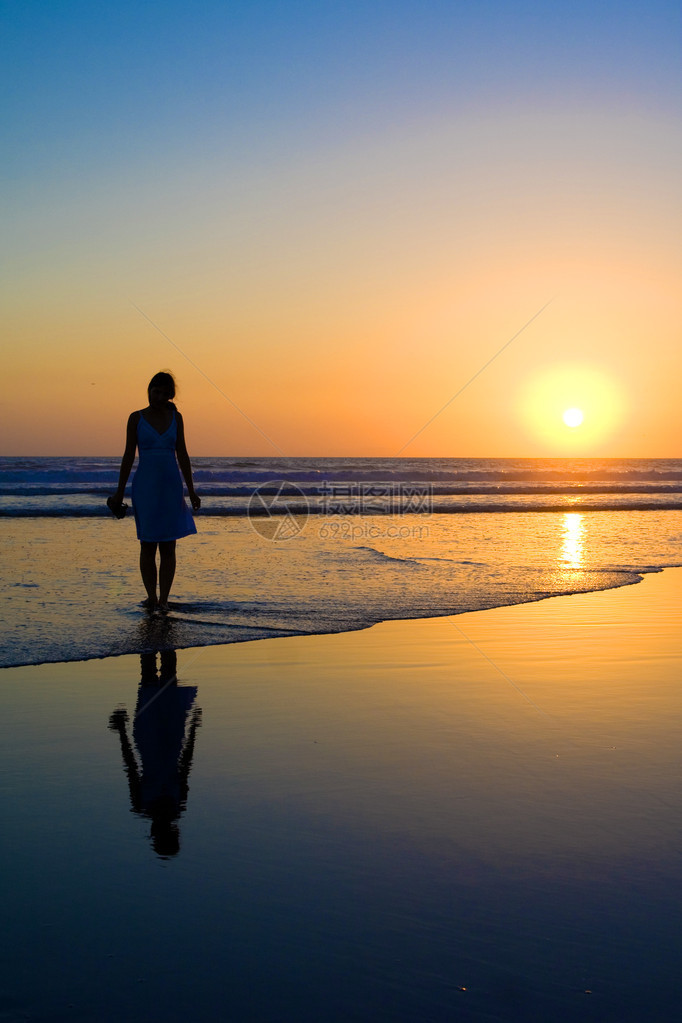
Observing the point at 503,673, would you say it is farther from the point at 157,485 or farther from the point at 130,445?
the point at 130,445

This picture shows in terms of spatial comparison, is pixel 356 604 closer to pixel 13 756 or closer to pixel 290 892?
pixel 13 756

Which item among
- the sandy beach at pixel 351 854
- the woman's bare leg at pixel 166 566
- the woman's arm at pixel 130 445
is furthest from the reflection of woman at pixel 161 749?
the woman's arm at pixel 130 445

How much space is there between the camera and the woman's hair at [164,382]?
6.17 metres

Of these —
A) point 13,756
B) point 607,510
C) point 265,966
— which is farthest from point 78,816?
point 607,510

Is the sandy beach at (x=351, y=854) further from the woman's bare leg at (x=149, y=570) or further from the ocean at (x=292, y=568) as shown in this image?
the woman's bare leg at (x=149, y=570)

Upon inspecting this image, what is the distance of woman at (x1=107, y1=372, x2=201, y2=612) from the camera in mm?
6227

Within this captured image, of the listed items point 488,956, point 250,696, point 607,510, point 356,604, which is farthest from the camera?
point 607,510

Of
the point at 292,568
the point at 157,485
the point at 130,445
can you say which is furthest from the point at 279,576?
the point at 130,445

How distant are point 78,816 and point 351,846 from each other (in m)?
0.82

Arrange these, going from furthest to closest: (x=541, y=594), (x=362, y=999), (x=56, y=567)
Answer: (x=56, y=567)
(x=541, y=594)
(x=362, y=999)

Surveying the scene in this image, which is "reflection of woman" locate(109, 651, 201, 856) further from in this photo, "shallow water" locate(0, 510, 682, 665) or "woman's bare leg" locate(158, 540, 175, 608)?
"woman's bare leg" locate(158, 540, 175, 608)

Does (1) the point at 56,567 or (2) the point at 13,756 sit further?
(1) the point at 56,567

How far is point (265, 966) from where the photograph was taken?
1.77 meters

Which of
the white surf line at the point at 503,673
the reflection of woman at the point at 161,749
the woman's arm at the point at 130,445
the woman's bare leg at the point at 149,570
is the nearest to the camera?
the reflection of woman at the point at 161,749
